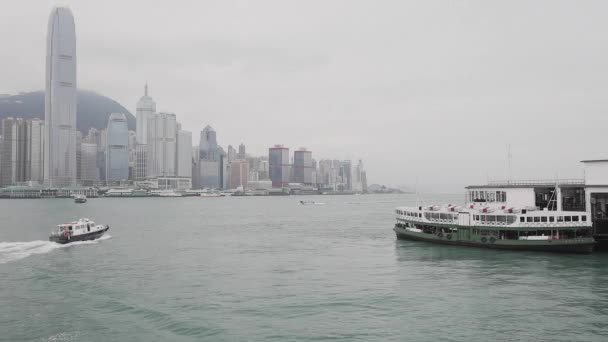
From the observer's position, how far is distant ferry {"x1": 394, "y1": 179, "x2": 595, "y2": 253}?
195 ft

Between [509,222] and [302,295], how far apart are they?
34.5 m

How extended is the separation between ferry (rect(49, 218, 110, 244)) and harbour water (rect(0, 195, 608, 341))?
5336 millimetres

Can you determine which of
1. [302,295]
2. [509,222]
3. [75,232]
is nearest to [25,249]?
[75,232]

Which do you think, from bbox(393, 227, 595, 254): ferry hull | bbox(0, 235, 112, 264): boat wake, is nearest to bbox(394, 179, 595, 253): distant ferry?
bbox(393, 227, 595, 254): ferry hull

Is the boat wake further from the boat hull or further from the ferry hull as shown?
the ferry hull

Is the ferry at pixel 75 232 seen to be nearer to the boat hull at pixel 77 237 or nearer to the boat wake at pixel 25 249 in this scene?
the boat hull at pixel 77 237

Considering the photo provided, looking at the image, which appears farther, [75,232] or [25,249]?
[75,232]

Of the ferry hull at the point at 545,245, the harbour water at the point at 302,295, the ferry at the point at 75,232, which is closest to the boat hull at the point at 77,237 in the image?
the ferry at the point at 75,232

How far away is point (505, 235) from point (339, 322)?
38.1m

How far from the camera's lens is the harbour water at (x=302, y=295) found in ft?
106

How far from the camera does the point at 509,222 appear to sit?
62.7m

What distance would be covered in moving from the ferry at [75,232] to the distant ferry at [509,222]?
52.4 metres

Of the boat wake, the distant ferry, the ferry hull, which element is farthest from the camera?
the boat wake

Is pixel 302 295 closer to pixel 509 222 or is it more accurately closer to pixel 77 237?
pixel 509 222
